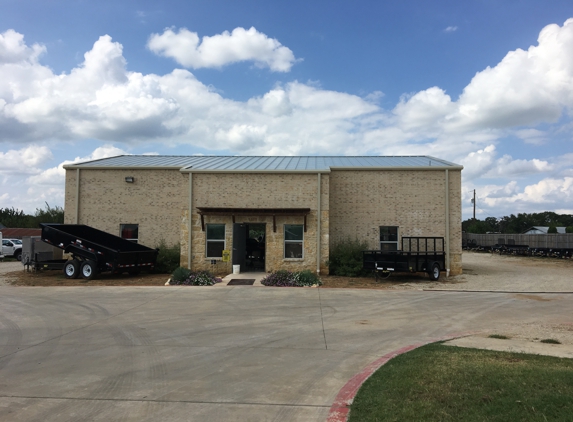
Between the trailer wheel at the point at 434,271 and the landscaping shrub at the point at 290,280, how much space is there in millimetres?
5380

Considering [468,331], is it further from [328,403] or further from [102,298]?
[102,298]

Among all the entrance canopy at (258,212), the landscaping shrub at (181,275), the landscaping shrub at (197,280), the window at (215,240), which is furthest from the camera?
the window at (215,240)

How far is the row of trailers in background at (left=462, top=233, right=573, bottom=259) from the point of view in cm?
3997

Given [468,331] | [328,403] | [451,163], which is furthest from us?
[451,163]

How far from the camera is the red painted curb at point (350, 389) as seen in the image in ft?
17.0

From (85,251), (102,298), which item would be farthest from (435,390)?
(85,251)

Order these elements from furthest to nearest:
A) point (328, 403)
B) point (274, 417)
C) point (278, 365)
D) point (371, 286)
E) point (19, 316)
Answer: point (371, 286)
point (19, 316)
point (278, 365)
point (328, 403)
point (274, 417)

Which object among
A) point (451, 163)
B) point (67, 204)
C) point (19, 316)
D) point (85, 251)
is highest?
point (451, 163)

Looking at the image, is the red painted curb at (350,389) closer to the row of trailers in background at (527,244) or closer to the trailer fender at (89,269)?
the trailer fender at (89,269)

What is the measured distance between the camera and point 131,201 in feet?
78.6

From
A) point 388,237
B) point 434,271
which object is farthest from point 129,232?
point 434,271

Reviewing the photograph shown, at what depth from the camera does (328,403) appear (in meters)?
5.62

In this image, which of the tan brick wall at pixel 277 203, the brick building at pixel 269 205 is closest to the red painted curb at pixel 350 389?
the brick building at pixel 269 205

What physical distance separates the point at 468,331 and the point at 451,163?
1532 cm
